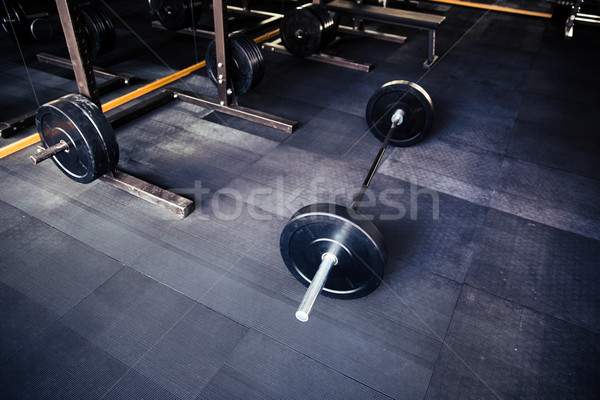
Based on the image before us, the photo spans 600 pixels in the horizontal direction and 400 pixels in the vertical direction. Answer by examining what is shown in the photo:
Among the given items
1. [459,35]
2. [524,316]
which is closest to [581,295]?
[524,316]

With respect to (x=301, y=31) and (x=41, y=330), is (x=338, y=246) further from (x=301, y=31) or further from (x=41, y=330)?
(x=301, y=31)

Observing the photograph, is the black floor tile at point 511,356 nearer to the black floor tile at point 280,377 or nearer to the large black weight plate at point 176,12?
the black floor tile at point 280,377

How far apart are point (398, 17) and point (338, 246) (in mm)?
3062

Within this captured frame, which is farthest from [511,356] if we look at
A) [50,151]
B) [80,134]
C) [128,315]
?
[50,151]

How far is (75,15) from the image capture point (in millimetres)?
1830

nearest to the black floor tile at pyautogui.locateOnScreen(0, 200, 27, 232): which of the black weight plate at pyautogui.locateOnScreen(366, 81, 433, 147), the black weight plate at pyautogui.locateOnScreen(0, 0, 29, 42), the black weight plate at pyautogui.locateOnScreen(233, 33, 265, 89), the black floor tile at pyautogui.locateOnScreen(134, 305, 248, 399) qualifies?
the black floor tile at pyautogui.locateOnScreen(134, 305, 248, 399)

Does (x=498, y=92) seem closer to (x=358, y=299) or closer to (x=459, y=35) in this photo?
(x=459, y=35)

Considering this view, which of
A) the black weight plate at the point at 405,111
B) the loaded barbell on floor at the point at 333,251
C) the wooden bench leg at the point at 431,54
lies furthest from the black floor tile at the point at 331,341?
the wooden bench leg at the point at 431,54

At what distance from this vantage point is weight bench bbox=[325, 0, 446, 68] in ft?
12.1

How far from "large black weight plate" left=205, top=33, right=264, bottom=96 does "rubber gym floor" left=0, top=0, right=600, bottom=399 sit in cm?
22

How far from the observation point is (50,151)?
181cm

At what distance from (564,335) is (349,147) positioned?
4.92 feet

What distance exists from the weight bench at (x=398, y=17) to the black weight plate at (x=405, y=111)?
5.15ft

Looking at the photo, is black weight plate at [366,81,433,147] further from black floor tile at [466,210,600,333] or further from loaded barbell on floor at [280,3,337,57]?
loaded barbell on floor at [280,3,337,57]
